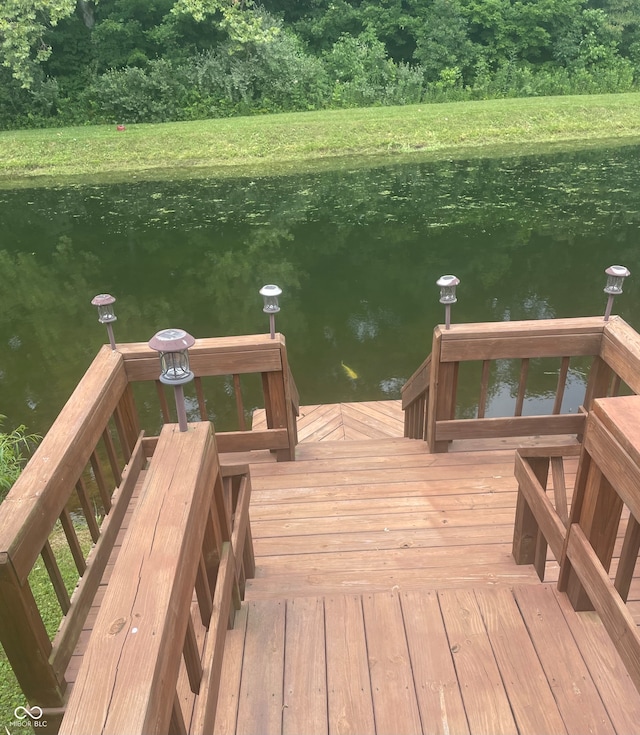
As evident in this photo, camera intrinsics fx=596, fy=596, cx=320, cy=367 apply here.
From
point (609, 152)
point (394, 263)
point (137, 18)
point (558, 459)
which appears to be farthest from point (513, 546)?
point (137, 18)

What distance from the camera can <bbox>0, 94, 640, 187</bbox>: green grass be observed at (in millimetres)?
15430

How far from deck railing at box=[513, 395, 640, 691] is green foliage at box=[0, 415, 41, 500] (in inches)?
133

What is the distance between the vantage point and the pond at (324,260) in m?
6.59

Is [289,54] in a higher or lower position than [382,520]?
higher

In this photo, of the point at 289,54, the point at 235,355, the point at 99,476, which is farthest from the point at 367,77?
the point at 99,476

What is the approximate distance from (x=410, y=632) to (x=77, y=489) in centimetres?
136

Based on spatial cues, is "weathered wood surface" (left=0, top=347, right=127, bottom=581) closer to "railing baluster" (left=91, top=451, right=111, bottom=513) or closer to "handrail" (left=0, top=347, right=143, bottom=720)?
"handrail" (left=0, top=347, right=143, bottom=720)

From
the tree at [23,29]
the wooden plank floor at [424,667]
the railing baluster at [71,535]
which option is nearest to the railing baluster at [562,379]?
the wooden plank floor at [424,667]

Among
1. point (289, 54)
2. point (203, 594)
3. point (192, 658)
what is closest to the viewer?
point (192, 658)

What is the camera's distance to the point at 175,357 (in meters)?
1.73

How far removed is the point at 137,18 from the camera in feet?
73.5

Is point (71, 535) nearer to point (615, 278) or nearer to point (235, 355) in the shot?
point (235, 355)

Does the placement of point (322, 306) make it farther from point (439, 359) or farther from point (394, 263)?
point (439, 359)

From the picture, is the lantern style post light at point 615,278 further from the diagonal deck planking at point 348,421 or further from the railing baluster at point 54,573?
the railing baluster at point 54,573
